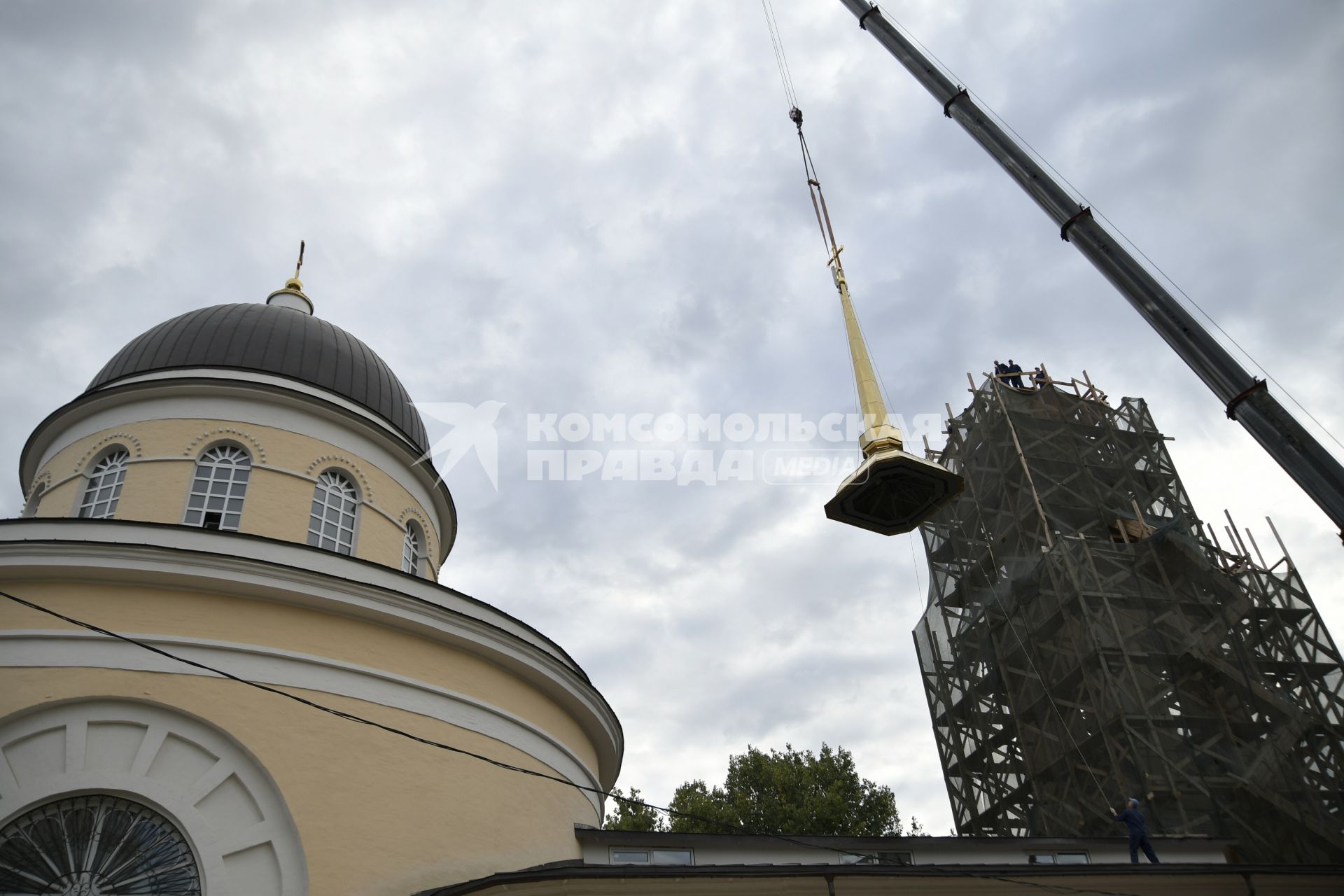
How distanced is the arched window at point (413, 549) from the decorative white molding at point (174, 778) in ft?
19.4

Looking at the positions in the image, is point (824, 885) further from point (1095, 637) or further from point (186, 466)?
point (186, 466)

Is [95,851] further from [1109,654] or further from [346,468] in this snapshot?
[1109,654]

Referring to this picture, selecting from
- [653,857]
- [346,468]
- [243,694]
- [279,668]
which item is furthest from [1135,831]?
Answer: [346,468]

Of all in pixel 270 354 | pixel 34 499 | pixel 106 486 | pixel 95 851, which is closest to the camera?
pixel 95 851

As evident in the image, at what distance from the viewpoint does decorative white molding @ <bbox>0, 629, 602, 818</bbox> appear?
9.52 meters

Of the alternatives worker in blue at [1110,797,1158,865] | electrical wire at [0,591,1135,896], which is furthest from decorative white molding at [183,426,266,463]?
worker in blue at [1110,797,1158,865]

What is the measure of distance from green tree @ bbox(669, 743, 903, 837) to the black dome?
17.4m

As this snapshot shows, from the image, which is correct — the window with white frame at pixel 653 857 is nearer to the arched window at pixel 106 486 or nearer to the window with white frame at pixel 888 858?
the window with white frame at pixel 888 858

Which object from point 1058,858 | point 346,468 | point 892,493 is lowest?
point 1058,858

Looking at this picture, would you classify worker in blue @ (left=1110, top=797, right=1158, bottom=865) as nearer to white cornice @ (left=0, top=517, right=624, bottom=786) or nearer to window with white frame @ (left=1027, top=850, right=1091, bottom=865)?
window with white frame @ (left=1027, top=850, right=1091, bottom=865)

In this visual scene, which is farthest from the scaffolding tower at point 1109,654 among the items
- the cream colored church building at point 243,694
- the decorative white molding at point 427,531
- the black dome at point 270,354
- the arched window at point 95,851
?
the arched window at point 95,851

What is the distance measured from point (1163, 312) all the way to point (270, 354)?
1317 cm

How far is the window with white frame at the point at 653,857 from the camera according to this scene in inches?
455

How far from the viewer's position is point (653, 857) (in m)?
11.6
